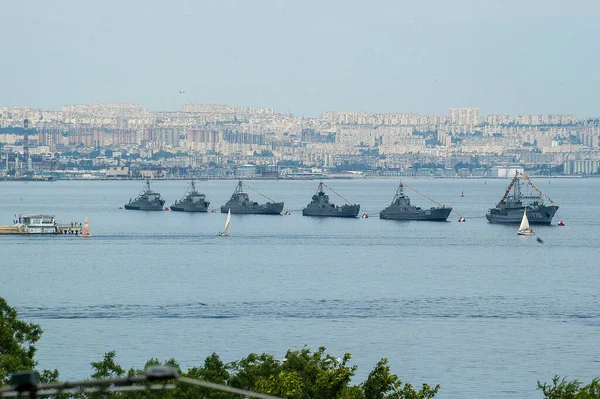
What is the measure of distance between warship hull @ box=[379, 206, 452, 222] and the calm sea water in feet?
25.2

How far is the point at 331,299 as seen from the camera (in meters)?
28.7

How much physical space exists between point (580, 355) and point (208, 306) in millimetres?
8661

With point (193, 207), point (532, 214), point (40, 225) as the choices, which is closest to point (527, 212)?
point (532, 214)

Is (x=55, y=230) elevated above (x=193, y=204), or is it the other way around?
(x=193, y=204)

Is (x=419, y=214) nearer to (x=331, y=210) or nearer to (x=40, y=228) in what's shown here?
(x=331, y=210)

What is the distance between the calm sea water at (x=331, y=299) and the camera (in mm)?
20859

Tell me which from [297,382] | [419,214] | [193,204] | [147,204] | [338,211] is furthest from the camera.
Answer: [147,204]

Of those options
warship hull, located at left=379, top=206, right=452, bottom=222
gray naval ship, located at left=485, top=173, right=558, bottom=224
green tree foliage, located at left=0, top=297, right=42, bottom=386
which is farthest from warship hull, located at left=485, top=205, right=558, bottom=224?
green tree foliage, located at left=0, top=297, right=42, bottom=386

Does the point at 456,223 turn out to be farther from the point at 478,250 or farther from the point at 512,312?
the point at 512,312

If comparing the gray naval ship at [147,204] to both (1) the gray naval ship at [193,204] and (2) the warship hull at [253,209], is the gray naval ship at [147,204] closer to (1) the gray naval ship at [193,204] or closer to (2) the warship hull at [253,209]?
(1) the gray naval ship at [193,204]

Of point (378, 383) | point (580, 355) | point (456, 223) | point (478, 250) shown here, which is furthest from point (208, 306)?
point (456, 223)

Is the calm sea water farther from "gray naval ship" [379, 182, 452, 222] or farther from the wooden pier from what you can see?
"gray naval ship" [379, 182, 452, 222]

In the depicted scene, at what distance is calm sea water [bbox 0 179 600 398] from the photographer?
68.4 ft

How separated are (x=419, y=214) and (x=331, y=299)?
34438 mm
